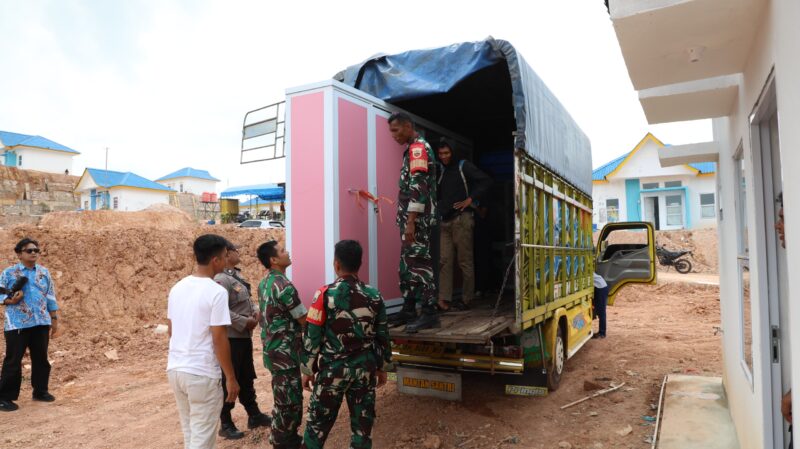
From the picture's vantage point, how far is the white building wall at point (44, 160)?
120ft

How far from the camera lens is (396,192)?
16.8ft

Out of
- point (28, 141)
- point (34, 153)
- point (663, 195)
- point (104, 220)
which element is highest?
point (28, 141)

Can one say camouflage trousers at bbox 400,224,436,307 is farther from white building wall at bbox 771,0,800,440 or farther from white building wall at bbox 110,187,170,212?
white building wall at bbox 110,187,170,212

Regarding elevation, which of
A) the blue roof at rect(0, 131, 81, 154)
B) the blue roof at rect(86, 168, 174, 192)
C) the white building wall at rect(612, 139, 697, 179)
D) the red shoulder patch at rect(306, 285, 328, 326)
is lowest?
the red shoulder patch at rect(306, 285, 328, 326)

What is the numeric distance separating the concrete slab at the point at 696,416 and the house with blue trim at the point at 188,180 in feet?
172

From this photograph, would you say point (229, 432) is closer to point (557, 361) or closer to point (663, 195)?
point (557, 361)

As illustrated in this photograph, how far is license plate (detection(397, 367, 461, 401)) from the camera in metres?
4.65

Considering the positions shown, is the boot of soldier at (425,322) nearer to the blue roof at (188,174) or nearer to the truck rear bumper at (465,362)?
the truck rear bumper at (465,362)

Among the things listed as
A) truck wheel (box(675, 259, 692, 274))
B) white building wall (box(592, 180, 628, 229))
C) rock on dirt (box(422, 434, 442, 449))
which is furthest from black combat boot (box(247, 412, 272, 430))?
white building wall (box(592, 180, 628, 229))

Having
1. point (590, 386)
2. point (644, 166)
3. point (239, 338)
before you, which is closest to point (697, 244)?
point (644, 166)

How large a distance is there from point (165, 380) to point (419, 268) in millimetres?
4520

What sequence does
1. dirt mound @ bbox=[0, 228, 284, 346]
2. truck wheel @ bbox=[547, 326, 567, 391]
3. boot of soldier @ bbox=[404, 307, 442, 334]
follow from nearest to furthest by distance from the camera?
boot of soldier @ bbox=[404, 307, 442, 334] < truck wheel @ bbox=[547, 326, 567, 391] < dirt mound @ bbox=[0, 228, 284, 346]

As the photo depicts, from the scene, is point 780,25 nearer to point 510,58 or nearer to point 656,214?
point 510,58

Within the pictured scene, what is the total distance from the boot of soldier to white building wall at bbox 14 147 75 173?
40.3 meters
